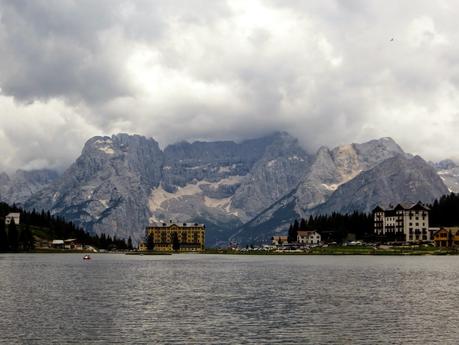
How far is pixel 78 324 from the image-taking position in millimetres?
76625

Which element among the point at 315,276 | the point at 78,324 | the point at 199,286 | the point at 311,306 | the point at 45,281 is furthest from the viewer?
the point at 315,276

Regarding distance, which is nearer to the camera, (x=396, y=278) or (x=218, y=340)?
(x=218, y=340)

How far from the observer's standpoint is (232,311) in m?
87.2

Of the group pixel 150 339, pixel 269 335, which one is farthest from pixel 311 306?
pixel 150 339

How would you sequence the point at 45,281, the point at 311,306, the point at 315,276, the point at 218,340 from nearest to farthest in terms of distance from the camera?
the point at 218,340 < the point at 311,306 < the point at 45,281 < the point at 315,276

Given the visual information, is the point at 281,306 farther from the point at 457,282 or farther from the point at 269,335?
the point at 457,282

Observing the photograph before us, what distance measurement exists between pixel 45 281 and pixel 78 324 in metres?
64.6

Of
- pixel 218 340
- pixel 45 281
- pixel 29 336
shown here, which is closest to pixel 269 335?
pixel 218 340

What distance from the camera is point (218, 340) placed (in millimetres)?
66688

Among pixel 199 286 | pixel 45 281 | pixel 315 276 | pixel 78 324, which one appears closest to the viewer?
pixel 78 324

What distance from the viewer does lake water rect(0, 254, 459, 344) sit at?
226ft

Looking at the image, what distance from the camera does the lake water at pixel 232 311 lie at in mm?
68875

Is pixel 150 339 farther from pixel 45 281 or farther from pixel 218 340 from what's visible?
pixel 45 281

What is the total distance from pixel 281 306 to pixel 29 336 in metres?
35.2
